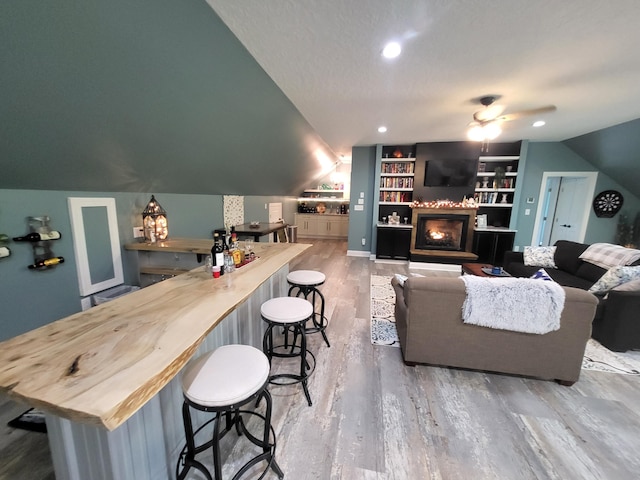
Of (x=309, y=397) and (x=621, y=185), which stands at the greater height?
(x=621, y=185)

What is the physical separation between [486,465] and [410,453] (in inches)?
15.8

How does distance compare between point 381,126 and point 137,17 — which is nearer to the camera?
point 137,17

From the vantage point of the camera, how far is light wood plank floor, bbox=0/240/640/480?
1360 millimetres

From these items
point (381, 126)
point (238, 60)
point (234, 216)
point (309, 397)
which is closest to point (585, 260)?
point (381, 126)

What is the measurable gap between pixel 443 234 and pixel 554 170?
8.36 ft

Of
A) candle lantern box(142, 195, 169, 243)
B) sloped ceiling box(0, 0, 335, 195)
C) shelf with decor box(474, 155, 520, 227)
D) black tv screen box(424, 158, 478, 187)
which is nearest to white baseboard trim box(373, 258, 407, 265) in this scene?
black tv screen box(424, 158, 478, 187)

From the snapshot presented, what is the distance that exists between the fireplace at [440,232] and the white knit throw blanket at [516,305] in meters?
3.52

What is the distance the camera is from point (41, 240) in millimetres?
2041

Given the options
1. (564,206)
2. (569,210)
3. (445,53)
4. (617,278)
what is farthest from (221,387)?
(564,206)

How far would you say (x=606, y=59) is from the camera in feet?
6.88

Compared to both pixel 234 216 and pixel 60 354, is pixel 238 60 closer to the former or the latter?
pixel 60 354

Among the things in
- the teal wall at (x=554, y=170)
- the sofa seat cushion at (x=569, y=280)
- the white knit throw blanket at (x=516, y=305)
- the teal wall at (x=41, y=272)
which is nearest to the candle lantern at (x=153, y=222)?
the teal wall at (x=41, y=272)

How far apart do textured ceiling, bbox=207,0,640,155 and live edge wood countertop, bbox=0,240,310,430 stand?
1.81 metres

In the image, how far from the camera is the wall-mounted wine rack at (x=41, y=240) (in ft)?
6.56
